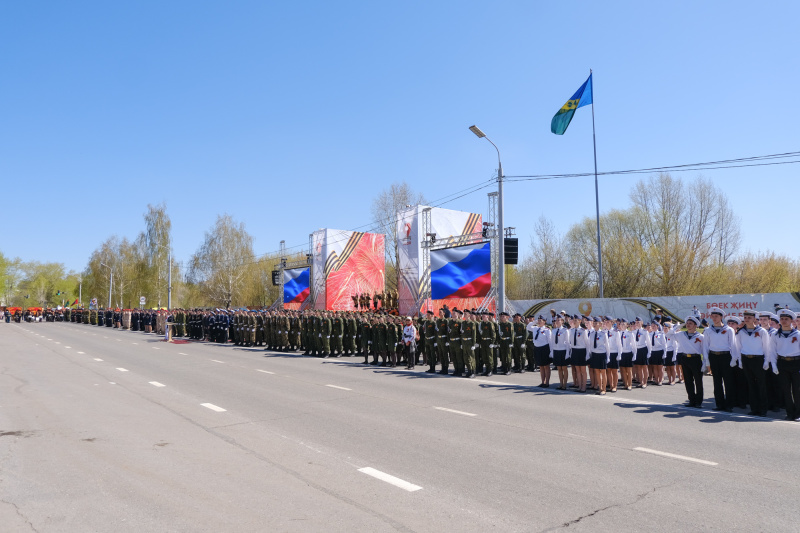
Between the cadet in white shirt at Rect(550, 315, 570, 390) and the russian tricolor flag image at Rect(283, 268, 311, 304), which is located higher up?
the russian tricolor flag image at Rect(283, 268, 311, 304)

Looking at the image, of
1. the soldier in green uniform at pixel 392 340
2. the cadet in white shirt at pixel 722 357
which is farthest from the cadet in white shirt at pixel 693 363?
the soldier in green uniform at pixel 392 340

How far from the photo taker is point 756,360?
923 cm

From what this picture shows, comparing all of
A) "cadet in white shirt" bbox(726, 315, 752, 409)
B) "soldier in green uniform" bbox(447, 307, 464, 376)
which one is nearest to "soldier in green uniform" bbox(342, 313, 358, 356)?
"soldier in green uniform" bbox(447, 307, 464, 376)

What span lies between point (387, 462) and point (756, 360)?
697 centimetres

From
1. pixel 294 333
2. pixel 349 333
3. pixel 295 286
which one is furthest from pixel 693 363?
pixel 295 286

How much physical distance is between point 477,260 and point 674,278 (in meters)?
13.0

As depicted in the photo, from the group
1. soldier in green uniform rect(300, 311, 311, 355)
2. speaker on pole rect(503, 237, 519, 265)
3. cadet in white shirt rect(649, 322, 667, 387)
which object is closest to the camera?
cadet in white shirt rect(649, 322, 667, 387)

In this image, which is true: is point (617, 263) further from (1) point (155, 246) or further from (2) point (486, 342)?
(1) point (155, 246)

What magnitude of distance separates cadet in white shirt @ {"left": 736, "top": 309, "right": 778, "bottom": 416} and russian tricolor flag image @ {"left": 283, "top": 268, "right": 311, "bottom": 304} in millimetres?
33536

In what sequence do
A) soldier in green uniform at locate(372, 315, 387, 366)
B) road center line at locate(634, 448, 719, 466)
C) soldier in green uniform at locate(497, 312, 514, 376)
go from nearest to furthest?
1. road center line at locate(634, 448, 719, 466)
2. soldier in green uniform at locate(497, 312, 514, 376)
3. soldier in green uniform at locate(372, 315, 387, 366)

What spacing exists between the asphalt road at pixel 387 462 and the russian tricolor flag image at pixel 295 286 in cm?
2869

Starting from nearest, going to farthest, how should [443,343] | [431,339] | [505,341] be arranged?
[505,341], [443,343], [431,339]

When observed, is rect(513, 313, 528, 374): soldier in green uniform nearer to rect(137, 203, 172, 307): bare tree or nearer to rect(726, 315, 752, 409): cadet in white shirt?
rect(726, 315, 752, 409): cadet in white shirt

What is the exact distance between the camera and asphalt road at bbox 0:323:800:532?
464cm
